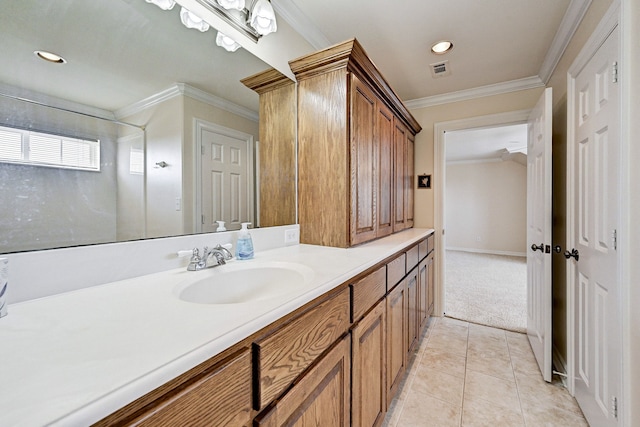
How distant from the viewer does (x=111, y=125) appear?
0.90 meters

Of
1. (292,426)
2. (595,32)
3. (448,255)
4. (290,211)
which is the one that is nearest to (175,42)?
(290,211)

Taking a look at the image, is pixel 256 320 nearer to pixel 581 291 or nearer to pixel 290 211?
pixel 290 211

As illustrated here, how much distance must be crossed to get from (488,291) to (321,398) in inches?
143

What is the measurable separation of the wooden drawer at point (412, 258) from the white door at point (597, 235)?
89 centimetres

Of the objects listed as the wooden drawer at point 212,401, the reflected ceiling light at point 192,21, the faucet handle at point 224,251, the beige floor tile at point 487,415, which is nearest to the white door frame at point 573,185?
the beige floor tile at point 487,415

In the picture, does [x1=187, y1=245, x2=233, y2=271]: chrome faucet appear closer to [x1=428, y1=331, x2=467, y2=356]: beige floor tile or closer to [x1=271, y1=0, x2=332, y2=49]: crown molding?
[x1=271, y1=0, x2=332, y2=49]: crown molding

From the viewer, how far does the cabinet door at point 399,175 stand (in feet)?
7.54

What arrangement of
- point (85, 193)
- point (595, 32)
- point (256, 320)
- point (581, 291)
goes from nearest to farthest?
point (256, 320)
point (85, 193)
point (595, 32)
point (581, 291)

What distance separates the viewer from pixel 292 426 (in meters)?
0.72

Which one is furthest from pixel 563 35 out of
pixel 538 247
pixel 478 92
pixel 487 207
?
pixel 487 207

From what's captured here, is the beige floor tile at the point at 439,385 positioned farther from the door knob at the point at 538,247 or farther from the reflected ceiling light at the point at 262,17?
the reflected ceiling light at the point at 262,17

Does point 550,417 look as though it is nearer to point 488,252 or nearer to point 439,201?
point 439,201

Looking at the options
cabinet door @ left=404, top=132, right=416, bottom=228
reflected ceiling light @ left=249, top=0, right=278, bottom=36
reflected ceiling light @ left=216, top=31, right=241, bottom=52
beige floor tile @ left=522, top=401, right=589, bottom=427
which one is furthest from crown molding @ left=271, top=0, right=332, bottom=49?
beige floor tile @ left=522, top=401, right=589, bottom=427

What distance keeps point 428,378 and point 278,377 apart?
1583 millimetres
